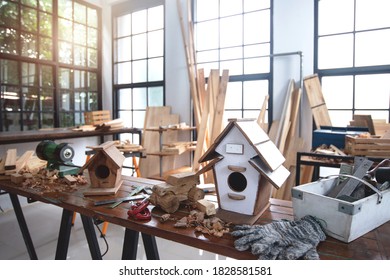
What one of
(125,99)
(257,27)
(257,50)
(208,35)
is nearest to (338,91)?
(257,50)

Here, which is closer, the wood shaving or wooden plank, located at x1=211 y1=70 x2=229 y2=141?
the wood shaving

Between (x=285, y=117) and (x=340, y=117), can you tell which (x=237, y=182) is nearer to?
(x=285, y=117)

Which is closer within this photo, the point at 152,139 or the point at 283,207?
the point at 283,207

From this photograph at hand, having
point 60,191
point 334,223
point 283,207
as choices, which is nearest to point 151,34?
point 60,191

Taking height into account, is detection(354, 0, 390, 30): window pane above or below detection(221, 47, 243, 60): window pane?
above

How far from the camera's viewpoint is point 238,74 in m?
4.50

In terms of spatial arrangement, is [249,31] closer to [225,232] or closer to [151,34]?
[151,34]

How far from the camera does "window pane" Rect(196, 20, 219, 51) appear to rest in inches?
184

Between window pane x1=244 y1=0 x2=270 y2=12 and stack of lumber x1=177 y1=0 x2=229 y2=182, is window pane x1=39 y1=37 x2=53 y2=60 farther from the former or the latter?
window pane x1=244 y1=0 x2=270 y2=12

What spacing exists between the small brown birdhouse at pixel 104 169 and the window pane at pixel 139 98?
12.2ft

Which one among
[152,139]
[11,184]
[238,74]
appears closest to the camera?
[11,184]

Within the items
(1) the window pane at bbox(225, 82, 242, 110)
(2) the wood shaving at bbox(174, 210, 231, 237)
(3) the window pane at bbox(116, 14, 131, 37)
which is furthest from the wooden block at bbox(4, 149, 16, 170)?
(3) the window pane at bbox(116, 14, 131, 37)

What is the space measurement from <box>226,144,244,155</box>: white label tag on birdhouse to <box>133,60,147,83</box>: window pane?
14.3 feet

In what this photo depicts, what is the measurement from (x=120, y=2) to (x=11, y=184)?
182 inches
